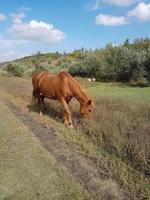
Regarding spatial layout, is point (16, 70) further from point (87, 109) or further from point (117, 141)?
point (117, 141)

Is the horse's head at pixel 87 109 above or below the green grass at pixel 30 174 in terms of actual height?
above

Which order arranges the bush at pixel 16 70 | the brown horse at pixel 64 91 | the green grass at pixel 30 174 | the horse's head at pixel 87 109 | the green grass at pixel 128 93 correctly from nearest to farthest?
the green grass at pixel 30 174
the horse's head at pixel 87 109
the brown horse at pixel 64 91
the green grass at pixel 128 93
the bush at pixel 16 70

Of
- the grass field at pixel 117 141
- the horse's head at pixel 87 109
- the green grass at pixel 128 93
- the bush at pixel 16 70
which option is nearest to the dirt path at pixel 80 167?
the grass field at pixel 117 141

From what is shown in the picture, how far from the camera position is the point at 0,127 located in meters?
11.8

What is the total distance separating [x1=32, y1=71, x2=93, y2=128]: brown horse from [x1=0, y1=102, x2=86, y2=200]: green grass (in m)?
2.45

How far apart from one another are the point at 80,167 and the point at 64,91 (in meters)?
5.51

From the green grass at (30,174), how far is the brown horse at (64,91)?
2.45 m

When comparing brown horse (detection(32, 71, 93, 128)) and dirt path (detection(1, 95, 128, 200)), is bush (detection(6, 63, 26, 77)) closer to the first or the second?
brown horse (detection(32, 71, 93, 128))

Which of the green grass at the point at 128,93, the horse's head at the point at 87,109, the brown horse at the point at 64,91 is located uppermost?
the brown horse at the point at 64,91

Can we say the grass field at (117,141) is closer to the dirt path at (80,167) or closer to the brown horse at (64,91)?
the dirt path at (80,167)

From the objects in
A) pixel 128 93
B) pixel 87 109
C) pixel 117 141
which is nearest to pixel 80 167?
pixel 117 141

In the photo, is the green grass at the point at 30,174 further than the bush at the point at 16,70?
No

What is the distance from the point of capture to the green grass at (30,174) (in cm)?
627

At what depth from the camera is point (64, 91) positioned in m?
13.0
